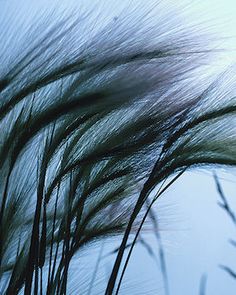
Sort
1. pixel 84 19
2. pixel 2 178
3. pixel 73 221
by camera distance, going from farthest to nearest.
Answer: pixel 73 221 < pixel 2 178 < pixel 84 19

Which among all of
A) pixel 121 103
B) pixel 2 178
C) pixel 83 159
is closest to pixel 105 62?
pixel 121 103

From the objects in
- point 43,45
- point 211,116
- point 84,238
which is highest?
point 43,45

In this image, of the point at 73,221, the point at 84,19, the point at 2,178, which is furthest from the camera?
the point at 73,221

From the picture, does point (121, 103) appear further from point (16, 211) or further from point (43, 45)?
point (16, 211)

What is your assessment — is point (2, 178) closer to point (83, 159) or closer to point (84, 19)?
point (83, 159)

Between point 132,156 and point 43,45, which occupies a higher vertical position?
point 43,45

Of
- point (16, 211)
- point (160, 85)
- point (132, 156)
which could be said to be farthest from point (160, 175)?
point (16, 211)

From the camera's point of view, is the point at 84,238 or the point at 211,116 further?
the point at 84,238
